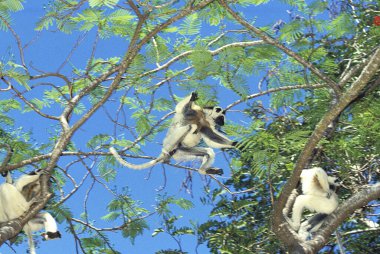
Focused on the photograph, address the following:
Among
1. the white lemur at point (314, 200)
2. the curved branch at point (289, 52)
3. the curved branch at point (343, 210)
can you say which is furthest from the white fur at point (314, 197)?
the curved branch at point (289, 52)

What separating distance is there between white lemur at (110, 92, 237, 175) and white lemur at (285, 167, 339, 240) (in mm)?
970

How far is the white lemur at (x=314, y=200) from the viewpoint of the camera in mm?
7391

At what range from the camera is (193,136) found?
25.3ft

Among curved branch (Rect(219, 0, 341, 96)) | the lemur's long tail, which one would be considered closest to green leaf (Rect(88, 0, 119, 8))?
curved branch (Rect(219, 0, 341, 96))

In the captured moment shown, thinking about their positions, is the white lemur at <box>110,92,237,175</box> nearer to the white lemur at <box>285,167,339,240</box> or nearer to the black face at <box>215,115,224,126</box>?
the black face at <box>215,115,224,126</box>

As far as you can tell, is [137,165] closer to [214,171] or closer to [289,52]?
[214,171]

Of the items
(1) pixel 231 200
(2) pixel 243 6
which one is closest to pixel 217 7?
(2) pixel 243 6

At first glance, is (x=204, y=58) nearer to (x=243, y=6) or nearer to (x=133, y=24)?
(x=243, y=6)

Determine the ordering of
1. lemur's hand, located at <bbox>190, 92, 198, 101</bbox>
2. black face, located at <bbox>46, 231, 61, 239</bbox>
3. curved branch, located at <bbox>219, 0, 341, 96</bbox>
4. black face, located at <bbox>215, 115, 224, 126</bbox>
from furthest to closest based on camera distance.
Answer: black face, located at <bbox>215, 115, 224, 126</bbox> < black face, located at <bbox>46, 231, 61, 239</bbox> < lemur's hand, located at <bbox>190, 92, 198, 101</bbox> < curved branch, located at <bbox>219, 0, 341, 96</bbox>

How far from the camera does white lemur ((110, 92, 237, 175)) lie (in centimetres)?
751

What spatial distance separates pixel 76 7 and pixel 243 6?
1.82 meters

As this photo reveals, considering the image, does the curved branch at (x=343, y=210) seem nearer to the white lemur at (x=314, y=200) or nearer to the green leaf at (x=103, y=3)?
the white lemur at (x=314, y=200)

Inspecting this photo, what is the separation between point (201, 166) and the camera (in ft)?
24.8

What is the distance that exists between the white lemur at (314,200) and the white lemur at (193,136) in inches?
38.2
